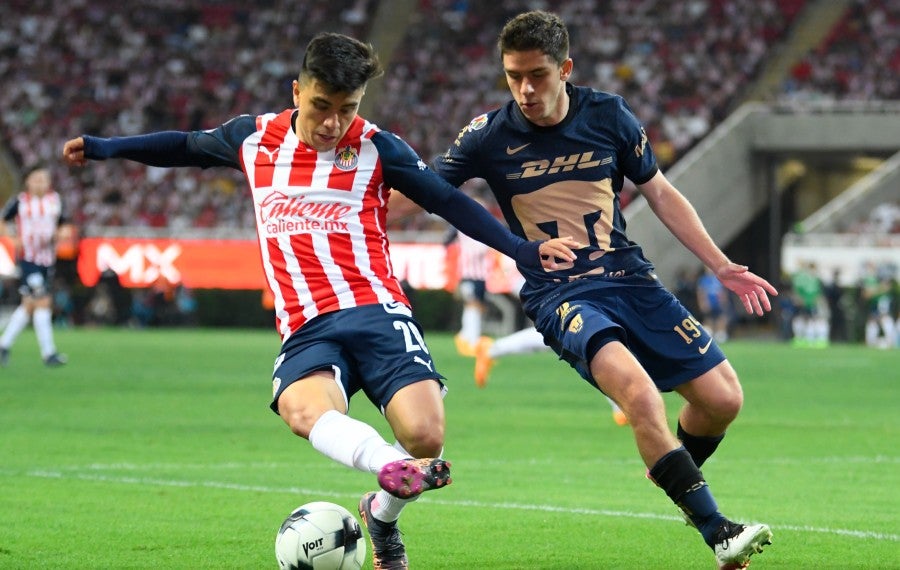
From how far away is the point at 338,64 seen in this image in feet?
19.3

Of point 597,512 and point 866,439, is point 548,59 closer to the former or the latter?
point 597,512

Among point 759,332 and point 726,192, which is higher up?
point 726,192

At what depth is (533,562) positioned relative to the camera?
6.51 metres

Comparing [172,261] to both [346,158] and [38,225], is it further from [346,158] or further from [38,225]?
[346,158]

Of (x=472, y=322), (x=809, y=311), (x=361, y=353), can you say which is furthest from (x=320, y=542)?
(x=809, y=311)

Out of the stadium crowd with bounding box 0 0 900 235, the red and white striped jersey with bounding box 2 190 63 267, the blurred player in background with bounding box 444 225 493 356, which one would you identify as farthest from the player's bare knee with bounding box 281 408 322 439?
the stadium crowd with bounding box 0 0 900 235

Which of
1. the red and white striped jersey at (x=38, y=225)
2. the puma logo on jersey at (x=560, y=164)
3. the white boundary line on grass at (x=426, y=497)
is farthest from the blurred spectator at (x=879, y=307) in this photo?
the puma logo on jersey at (x=560, y=164)

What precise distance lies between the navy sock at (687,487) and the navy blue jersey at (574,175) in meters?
0.93

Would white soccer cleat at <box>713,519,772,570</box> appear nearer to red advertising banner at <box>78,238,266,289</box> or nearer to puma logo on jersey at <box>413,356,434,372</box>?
puma logo on jersey at <box>413,356,434,372</box>

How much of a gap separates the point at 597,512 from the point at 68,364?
13530 mm

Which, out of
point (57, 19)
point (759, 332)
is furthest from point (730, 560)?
point (57, 19)

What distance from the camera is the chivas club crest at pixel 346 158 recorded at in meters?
6.29

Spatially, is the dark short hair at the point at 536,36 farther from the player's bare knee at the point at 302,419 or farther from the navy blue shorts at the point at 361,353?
the player's bare knee at the point at 302,419

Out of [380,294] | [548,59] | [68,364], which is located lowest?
[68,364]
